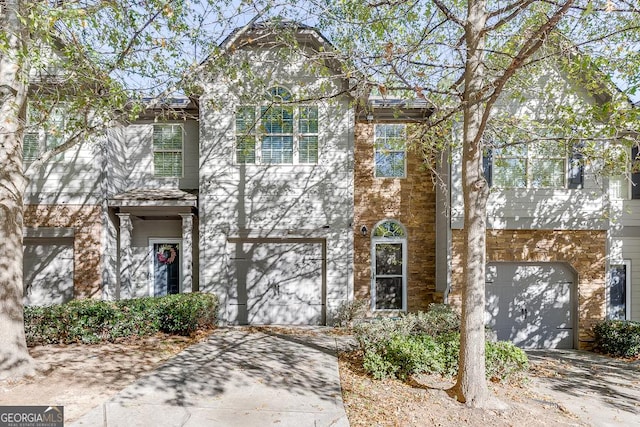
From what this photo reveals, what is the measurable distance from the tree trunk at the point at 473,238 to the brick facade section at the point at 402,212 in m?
5.13

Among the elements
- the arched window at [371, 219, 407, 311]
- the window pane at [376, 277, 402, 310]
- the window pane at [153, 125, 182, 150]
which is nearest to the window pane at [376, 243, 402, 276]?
the arched window at [371, 219, 407, 311]

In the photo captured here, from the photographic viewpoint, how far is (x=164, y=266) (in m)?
10.8

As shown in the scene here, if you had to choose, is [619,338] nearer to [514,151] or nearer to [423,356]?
[514,151]

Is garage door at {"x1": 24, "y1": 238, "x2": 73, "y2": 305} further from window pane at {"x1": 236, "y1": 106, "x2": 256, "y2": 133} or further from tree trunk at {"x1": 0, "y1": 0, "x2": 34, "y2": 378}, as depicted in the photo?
window pane at {"x1": 236, "y1": 106, "x2": 256, "y2": 133}

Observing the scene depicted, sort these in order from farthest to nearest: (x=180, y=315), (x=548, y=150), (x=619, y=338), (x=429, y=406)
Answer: (x=548, y=150)
(x=619, y=338)
(x=180, y=315)
(x=429, y=406)

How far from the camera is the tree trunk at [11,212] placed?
219 inches

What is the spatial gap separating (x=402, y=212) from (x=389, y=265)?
5.37ft

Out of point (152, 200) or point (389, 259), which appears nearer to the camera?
point (152, 200)

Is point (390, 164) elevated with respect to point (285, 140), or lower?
lower

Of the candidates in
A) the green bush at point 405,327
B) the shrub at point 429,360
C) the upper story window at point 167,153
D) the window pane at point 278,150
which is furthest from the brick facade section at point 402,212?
the upper story window at point 167,153

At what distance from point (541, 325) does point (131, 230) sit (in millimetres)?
11727

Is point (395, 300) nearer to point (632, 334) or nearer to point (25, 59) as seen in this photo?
point (632, 334)

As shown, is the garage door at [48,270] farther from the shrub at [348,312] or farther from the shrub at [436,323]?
the shrub at [436,323]

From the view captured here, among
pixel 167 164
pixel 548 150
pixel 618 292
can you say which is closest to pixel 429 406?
pixel 548 150
